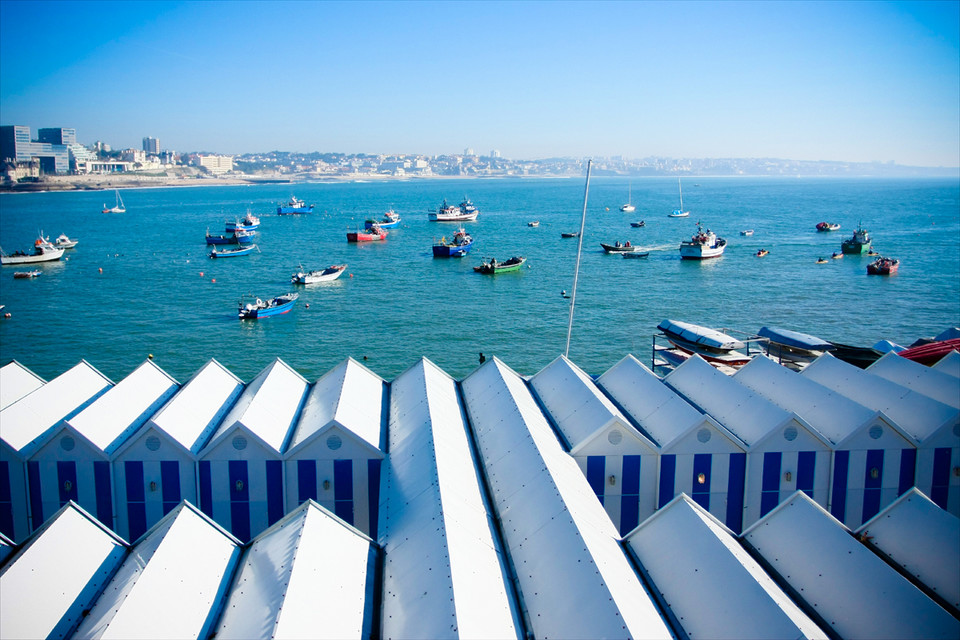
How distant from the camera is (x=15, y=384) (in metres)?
20.8

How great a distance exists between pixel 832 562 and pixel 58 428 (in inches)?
629

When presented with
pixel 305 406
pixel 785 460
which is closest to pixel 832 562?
pixel 785 460

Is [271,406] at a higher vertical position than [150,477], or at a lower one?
higher

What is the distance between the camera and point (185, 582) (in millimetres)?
10938

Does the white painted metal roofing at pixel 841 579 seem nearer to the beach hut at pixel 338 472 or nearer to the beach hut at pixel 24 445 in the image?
the beach hut at pixel 338 472

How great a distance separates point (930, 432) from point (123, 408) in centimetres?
1990

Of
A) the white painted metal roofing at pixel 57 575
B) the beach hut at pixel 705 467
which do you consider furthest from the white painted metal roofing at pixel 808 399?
the white painted metal roofing at pixel 57 575

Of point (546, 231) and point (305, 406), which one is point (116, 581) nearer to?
point (305, 406)

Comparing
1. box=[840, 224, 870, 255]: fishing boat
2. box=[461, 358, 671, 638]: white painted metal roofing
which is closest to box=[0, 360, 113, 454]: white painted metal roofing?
box=[461, 358, 671, 638]: white painted metal roofing

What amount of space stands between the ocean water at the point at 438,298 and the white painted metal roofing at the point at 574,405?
53.6 ft

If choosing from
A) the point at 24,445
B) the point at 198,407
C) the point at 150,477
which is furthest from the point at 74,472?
the point at 198,407

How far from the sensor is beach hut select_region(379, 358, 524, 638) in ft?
33.3

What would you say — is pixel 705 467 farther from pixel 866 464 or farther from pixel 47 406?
pixel 47 406

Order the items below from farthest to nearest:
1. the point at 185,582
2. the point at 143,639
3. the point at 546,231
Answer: the point at 546,231, the point at 185,582, the point at 143,639
